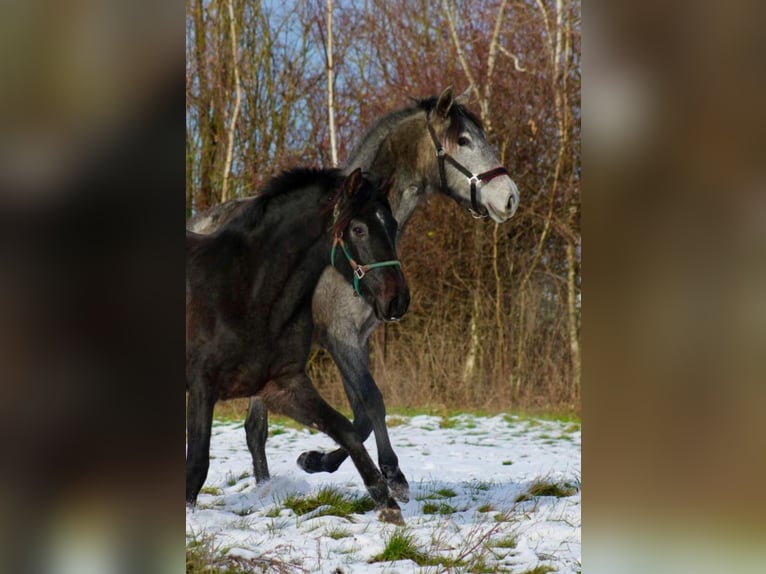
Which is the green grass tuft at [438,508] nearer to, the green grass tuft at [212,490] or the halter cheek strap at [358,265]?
the green grass tuft at [212,490]

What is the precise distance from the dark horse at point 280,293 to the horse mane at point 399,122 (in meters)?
0.40

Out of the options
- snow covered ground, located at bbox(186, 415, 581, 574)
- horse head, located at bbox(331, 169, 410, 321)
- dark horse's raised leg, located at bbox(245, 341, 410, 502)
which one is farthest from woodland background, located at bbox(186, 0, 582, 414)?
horse head, located at bbox(331, 169, 410, 321)

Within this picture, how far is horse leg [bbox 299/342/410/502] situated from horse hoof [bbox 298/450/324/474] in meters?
0.03

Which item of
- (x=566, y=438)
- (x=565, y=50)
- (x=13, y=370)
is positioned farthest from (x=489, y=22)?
(x=13, y=370)

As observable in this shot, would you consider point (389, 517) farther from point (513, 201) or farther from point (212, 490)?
point (513, 201)

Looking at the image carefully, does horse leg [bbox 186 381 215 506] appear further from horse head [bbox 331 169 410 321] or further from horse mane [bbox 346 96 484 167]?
horse mane [bbox 346 96 484 167]

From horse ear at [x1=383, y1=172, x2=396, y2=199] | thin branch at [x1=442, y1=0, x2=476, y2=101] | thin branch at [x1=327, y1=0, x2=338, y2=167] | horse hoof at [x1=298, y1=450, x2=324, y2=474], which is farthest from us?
thin branch at [x1=442, y1=0, x2=476, y2=101]

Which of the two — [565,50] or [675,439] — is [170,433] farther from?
[565,50]

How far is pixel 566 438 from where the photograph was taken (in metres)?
4.61

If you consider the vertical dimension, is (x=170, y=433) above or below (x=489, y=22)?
below

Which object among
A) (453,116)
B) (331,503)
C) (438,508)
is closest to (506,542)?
(438,508)

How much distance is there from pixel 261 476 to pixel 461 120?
202cm

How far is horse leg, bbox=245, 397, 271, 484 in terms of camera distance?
403cm

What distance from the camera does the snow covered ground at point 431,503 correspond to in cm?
341
